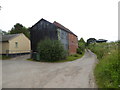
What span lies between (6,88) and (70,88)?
11.0ft

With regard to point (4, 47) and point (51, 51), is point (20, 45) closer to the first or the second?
point (4, 47)

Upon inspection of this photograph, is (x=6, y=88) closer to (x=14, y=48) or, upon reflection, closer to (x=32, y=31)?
(x=32, y=31)

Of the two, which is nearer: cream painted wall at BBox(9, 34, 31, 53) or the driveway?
the driveway

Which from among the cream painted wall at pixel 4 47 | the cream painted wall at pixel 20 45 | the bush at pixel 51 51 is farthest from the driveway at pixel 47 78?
the cream painted wall at pixel 20 45

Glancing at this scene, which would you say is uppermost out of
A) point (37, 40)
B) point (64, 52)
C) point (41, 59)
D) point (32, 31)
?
point (32, 31)

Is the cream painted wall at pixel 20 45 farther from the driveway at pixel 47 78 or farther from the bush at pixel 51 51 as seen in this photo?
the driveway at pixel 47 78

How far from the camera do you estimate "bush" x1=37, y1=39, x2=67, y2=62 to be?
13.9m

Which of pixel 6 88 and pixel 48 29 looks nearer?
pixel 6 88

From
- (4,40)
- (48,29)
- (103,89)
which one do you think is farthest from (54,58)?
(4,40)

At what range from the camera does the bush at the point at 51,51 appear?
547 inches

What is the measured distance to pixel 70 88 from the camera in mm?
4852

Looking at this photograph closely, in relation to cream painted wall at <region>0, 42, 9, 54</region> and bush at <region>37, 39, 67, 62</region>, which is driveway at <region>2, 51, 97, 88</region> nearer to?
bush at <region>37, 39, 67, 62</region>

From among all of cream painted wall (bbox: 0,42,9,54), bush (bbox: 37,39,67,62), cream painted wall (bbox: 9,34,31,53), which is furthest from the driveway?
cream painted wall (bbox: 9,34,31,53)

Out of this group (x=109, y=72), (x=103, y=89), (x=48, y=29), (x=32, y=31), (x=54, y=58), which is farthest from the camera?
(x=32, y=31)
